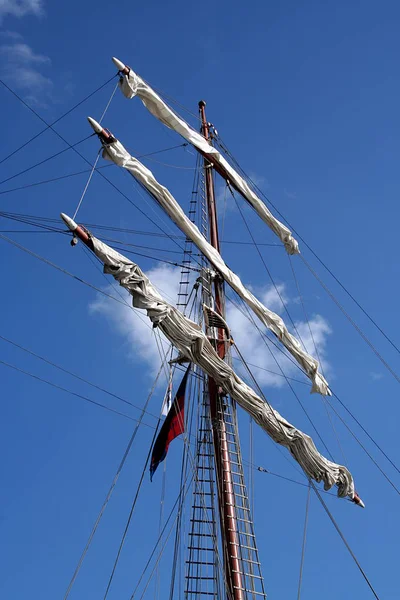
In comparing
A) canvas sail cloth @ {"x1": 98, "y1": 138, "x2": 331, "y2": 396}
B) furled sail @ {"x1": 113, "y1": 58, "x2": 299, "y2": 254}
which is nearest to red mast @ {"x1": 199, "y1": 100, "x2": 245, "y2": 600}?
canvas sail cloth @ {"x1": 98, "y1": 138, "x2": 331, "y2": 396}

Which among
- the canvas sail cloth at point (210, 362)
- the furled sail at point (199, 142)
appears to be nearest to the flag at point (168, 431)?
the canvas sail cloth at point (210, 362)

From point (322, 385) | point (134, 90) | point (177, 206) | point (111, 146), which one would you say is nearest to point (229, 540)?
point (322, 385)

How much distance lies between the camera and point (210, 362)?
62.2 feet

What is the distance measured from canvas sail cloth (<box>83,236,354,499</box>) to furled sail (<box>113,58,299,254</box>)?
6.28 metres

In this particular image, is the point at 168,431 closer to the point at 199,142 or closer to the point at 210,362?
the point at 210,362

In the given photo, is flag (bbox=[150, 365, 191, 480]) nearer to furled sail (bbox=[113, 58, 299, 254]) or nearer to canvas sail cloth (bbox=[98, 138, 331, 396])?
canvas sail cloth (bbox=[98, 138, 331, 396])

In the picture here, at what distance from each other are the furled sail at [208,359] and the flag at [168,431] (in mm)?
1346

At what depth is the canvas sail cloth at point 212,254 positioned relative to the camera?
20516 millimetres

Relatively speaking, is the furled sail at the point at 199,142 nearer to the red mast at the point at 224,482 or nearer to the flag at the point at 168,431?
the red mast at the point at 224,482

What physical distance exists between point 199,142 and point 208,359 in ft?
27.3

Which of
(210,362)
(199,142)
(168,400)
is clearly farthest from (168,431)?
(199,142)

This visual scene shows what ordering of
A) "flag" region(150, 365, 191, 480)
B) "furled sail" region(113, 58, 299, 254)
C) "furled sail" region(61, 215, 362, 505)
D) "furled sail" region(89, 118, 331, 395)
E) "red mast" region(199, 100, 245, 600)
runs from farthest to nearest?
"furled sail" region(113, 58, 299, 254), "furled sail" region(89, 118, 331, 395), "flag" region(150, 365, 191, 480), "furled sail" region(61, 215, 362, 505), "red mast" region(199, 100, 245, 600)

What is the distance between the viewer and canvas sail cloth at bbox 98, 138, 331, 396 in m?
20.5

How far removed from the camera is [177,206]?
21156 millimetres
